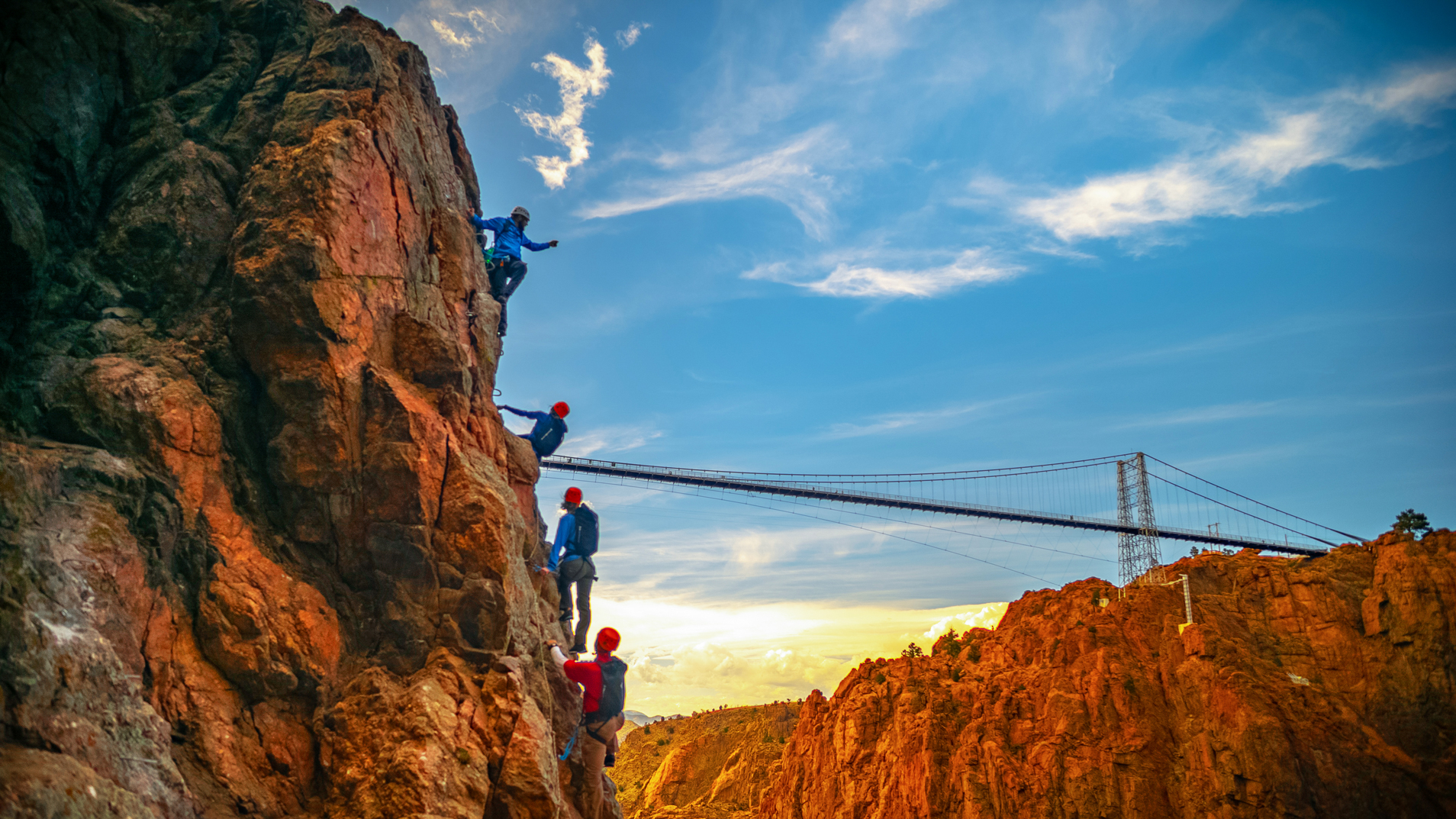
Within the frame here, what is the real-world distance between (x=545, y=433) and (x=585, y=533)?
111 inches

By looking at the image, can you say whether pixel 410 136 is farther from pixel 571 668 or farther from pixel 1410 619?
pixel 1410 619

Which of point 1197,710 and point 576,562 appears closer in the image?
point 576,562

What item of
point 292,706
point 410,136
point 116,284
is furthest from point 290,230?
point 292,706

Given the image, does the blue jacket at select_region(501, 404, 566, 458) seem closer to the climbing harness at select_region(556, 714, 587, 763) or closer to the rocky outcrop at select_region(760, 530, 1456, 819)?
the climbing harness at select_region(556, 714, 587, 763)

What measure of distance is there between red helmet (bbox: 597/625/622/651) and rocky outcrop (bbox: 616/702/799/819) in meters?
38.5

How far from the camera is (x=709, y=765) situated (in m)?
58.6

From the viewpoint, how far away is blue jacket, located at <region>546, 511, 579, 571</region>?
733 inches

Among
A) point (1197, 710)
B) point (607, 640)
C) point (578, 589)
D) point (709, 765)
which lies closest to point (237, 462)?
point (607, 640)

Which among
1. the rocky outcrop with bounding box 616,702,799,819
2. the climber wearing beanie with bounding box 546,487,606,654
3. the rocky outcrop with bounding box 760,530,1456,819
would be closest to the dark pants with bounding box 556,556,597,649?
the climber wearing beanie with bounding box 546,487,606,654

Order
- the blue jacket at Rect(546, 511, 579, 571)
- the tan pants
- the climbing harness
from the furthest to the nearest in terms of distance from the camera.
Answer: the blue jacket at Rect(546, 511, 579, 571)
the tan pants
the climbing harness

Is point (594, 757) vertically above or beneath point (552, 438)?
beneath

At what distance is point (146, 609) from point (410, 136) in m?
10.8

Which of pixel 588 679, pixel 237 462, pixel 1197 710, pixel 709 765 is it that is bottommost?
pixel 709 765

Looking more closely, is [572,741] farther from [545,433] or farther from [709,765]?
[709,765]
